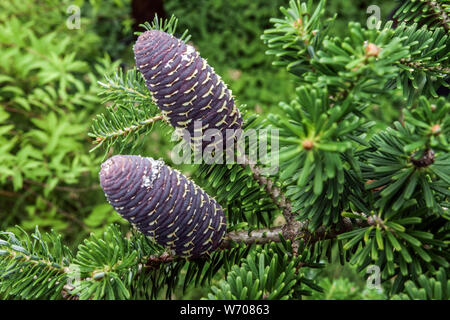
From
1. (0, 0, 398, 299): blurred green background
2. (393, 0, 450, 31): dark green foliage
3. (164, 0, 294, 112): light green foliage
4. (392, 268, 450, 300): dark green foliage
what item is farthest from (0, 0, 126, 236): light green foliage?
(392, 268, 450, 300): dark green foliage

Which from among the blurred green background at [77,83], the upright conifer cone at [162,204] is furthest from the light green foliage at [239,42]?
the upright conifer cone at [162,204]

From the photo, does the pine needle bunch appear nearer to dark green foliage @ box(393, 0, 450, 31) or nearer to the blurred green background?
dark green foliage @ box(393, 0, 450, 31)

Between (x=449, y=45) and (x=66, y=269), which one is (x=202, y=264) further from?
(x=449, y=45)

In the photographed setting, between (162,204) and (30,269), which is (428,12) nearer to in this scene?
(162,204)

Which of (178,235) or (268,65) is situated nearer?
(178,235)

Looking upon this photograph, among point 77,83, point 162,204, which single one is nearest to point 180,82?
point 162,204

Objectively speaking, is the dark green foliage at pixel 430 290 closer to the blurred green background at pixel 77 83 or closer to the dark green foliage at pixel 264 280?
the dark green foliage at pixel 264 280

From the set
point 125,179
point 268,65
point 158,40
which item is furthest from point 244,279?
point 268,65
